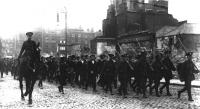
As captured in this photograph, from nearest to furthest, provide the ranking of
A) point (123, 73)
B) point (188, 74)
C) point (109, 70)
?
point (188, 74)
point (123, 73)
point (109, 70)

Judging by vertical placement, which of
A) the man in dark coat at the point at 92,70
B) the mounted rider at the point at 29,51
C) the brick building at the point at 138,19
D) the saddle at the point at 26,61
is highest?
the brick building at the point at 138,19

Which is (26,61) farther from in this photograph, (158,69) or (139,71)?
(158,69)

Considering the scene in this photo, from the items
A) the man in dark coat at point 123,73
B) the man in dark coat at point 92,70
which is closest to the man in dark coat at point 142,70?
the man in dark coat at point 123,73

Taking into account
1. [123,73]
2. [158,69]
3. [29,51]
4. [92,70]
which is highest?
[29,51]

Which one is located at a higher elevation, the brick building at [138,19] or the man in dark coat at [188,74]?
the brick building at [138,19]

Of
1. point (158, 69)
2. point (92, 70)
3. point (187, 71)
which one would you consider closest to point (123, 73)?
point (158, 69)

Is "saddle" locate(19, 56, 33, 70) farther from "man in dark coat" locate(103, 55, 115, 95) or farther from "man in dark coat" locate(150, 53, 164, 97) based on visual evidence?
"man in dark coat" locate(150, 53, 164, 97)

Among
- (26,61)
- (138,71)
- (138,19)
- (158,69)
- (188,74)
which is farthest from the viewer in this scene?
(138,19)

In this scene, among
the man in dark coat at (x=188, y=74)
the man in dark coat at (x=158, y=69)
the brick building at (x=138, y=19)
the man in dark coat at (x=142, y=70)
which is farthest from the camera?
the brick building at (x=138, y=19)

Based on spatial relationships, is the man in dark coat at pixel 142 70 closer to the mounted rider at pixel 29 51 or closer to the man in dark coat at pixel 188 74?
the man in dark coat at pixel 188 74

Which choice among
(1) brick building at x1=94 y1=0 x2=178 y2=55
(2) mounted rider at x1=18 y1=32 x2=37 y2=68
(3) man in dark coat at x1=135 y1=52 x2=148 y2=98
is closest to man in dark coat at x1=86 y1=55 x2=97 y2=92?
(3) man in dark coat at x1=135 y1=52 x2=148 y2=98

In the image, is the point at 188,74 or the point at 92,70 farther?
the point at 92,70

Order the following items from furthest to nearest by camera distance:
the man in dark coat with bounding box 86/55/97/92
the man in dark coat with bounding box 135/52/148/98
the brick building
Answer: the brick building < the man in dark coat with bounding box 86/55/97/92 < the man in dark coat with bounding box 135/52/148/98

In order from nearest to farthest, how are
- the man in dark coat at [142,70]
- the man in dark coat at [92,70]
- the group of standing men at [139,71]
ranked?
the group of standing men at [139,71], the man in dark coat at [142,70], the man in dark coat at [92,70]
